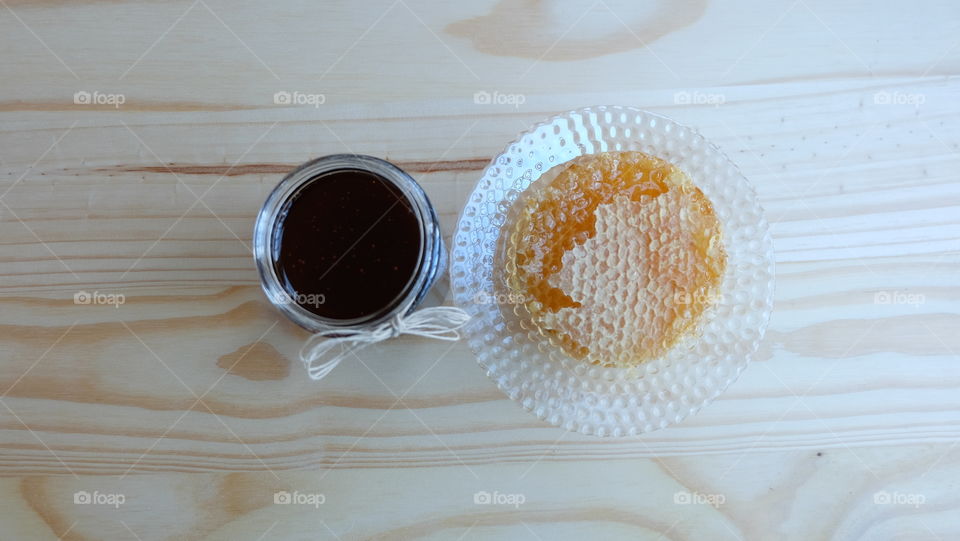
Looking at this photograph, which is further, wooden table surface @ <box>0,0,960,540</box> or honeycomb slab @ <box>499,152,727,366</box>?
wooden table surface @ <box>0,0,960,540</box>

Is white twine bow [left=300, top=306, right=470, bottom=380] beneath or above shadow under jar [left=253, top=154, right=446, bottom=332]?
beneath

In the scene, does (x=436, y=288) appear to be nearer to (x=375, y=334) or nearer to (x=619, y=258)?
(x=375, y=334)

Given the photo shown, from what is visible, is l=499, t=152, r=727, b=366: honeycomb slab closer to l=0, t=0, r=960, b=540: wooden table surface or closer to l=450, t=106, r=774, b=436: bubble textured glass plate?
l=450, t=106, r=774, b=436: bubble textured glass plate

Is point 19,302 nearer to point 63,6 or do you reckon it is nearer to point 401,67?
point 63,6

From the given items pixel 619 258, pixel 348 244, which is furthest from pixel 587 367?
pixel 348 244

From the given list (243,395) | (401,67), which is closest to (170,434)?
(243,395)

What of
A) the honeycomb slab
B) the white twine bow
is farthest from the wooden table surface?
the honeycomb slab
